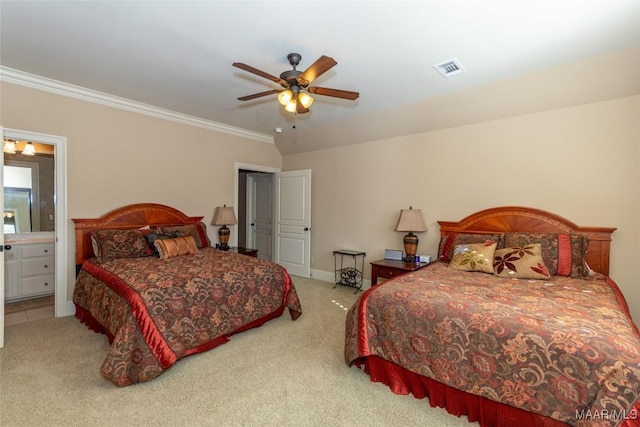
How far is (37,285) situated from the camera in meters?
4.21

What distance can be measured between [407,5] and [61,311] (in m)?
4.75

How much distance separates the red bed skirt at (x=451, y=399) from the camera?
5.48 ft

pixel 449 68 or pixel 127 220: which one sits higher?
pixel 449 68

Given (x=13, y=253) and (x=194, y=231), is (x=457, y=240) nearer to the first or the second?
(x=194, y=231)

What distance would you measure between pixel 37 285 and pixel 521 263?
6034mm

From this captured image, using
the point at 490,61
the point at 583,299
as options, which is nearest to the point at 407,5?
the point at 490,61

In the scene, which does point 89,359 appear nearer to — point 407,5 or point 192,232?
point 192,232

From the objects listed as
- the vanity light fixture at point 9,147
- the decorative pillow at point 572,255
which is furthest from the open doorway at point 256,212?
the decorative pillow at point 572,255

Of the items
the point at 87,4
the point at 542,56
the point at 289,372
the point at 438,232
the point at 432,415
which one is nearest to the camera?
the point at 432,415

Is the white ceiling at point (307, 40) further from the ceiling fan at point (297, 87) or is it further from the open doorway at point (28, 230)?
the open doorway at point (28, 230)

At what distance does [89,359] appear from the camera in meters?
2.60

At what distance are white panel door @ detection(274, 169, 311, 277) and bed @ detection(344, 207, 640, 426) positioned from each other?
2.93m

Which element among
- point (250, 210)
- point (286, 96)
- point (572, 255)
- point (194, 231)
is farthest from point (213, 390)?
point (250, 210)

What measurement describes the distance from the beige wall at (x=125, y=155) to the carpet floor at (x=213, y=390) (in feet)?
4.72
